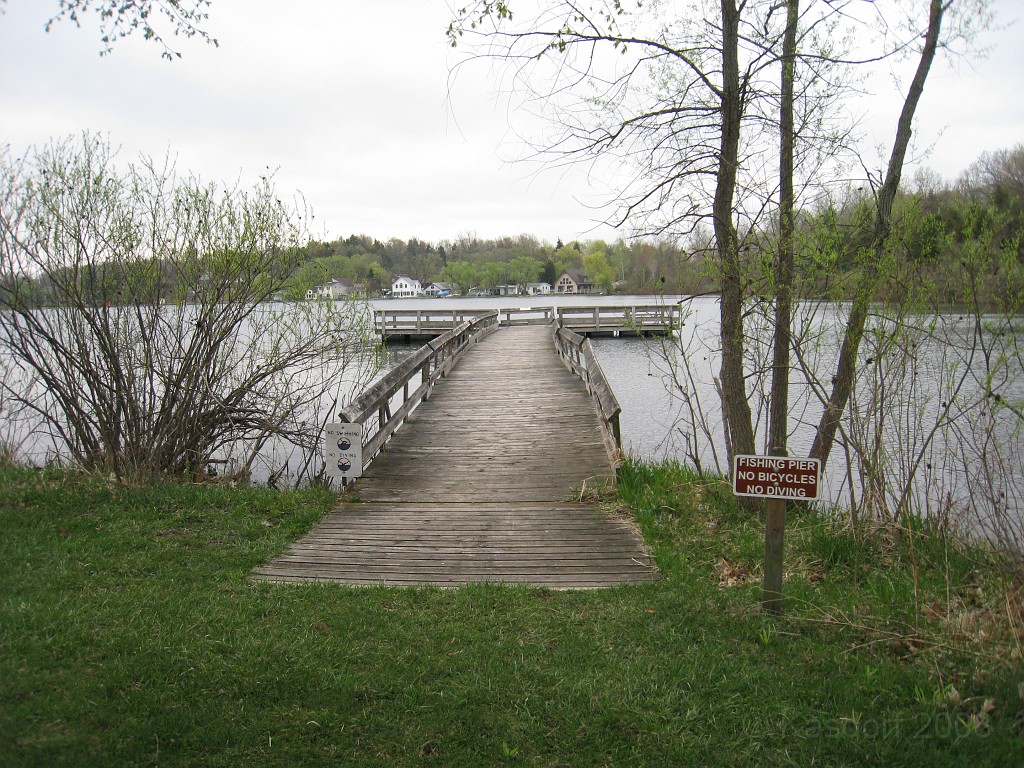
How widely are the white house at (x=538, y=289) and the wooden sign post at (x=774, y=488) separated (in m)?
83.3

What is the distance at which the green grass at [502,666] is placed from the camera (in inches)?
115

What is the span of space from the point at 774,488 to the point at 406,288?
77758 mm

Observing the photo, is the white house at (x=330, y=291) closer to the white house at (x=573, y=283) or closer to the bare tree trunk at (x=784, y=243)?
the bare tree trunk at (x=784, y=243)

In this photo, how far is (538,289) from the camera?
297 feet

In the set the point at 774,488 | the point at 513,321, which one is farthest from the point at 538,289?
the point at 774,488

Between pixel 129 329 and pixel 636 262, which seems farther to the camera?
pixel 636 262

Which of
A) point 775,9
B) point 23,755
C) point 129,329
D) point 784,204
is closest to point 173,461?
point 129,329

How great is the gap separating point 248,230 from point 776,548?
5.92m

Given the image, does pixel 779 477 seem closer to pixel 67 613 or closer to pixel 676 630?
pixel 676 630

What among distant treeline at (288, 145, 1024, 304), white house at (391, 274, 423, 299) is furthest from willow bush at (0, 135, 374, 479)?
white house at (391, 274, 423, 299)

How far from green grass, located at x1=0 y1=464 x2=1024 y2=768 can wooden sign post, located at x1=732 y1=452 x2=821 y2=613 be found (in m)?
0.20

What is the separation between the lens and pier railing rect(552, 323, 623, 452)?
300 inches

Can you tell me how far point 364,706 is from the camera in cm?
320

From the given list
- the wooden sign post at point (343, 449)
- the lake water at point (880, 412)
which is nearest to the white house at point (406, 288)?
the lake water at point (880, 412)
